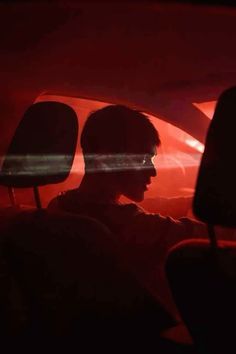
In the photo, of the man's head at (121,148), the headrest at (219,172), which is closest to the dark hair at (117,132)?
the man's head at (121,148)

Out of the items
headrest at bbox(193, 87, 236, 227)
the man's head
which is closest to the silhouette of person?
the man's head

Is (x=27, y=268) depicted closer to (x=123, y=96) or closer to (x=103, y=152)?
(x=103, y=152)

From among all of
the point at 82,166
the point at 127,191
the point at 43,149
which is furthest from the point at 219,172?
the point at 43,149

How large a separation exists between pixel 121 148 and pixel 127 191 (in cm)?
16

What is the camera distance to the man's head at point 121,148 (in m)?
2.36

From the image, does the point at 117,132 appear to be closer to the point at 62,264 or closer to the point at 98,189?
the point at 98,189

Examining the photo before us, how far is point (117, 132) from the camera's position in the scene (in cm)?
241

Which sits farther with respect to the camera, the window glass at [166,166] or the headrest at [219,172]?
the window glass at [166,166]

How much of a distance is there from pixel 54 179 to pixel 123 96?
15.6 inches

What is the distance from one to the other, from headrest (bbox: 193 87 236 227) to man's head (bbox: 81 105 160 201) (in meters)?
0.19

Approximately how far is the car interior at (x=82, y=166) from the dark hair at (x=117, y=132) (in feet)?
0.10

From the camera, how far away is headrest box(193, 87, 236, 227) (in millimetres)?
2293

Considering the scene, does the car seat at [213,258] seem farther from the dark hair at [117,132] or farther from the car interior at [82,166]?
the dark hair at [117,132]

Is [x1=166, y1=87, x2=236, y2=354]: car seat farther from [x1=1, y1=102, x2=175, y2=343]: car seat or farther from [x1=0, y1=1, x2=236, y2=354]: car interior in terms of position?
[x1=1, y1=102, x2=175, y2=343]: car seat
